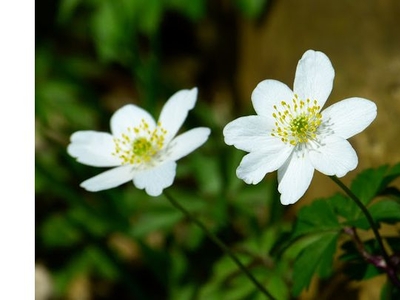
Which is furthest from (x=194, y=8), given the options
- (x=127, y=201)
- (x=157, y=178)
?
(x=157, y=178)

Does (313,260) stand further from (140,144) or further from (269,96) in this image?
(140,144)

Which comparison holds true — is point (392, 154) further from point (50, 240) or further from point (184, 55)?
point (184, 55)

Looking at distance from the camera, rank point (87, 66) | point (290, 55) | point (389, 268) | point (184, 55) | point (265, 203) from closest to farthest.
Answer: point (389, 268), point (265, 203), point (290, 55), point (87, 66), point (184, 55)

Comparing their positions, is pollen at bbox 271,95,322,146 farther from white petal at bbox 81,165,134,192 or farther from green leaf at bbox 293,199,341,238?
white petal at bbox 81,165,134,192

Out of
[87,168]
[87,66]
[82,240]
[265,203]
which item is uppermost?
[87,66]

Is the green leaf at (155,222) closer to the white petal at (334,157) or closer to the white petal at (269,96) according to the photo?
the white petal at (269,96)
